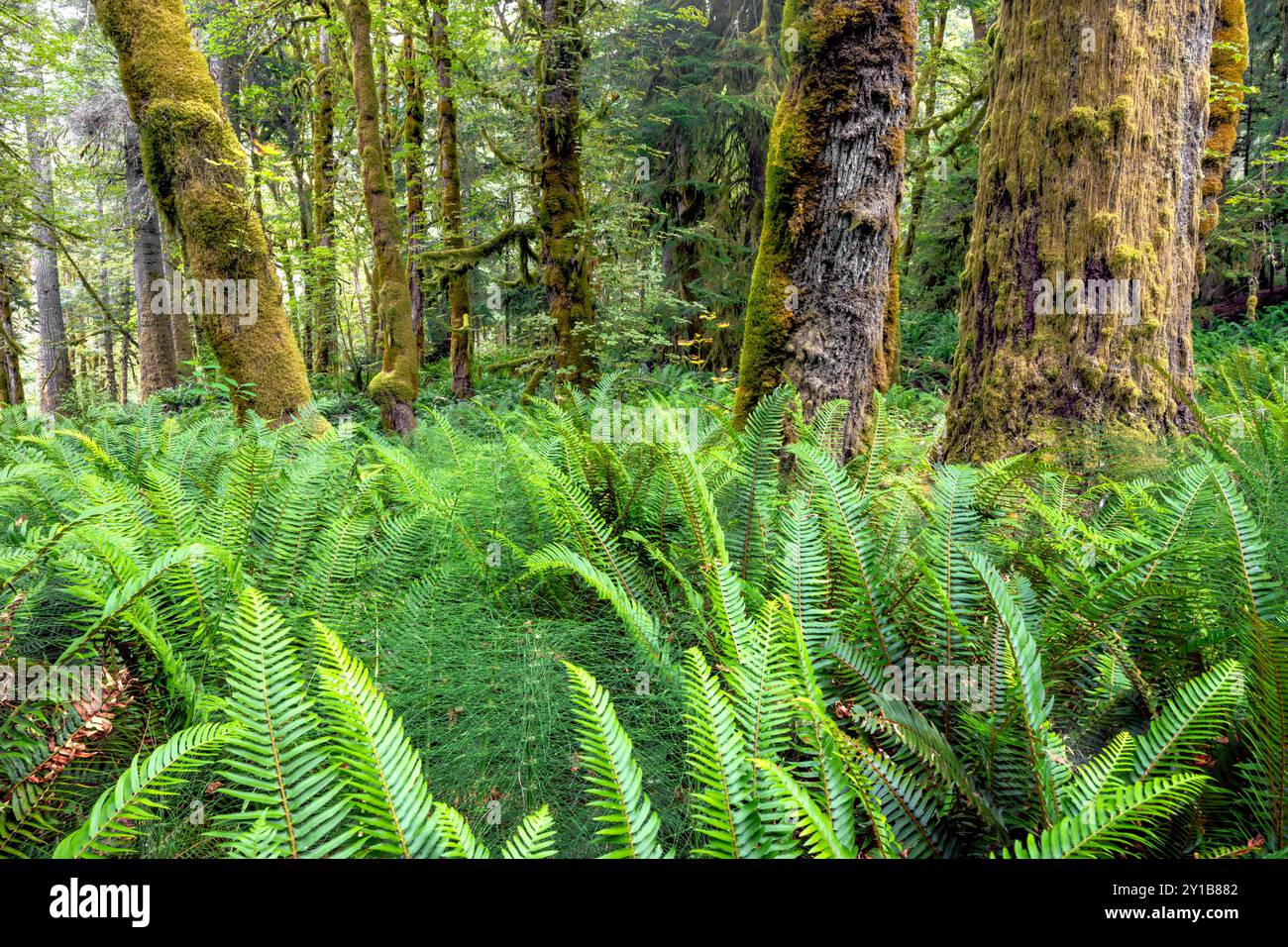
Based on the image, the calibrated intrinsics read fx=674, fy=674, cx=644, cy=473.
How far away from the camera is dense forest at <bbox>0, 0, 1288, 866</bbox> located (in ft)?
4.04

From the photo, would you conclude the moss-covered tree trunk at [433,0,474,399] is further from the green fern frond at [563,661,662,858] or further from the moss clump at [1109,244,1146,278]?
the green fern frond at [563,661,662,858]

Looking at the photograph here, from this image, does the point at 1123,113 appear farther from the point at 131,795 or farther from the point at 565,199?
the point at 565,199

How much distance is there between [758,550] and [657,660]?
2.11 feet

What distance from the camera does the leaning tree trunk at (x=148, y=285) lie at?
33.2 ft

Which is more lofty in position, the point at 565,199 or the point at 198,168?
the point at 565,199

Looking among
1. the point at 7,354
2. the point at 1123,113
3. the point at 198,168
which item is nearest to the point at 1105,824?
the point at 1123,113

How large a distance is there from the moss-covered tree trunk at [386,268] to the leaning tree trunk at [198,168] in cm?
192

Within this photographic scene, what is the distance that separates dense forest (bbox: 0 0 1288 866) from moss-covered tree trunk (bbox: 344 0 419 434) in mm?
45

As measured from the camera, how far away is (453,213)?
31.9 feet

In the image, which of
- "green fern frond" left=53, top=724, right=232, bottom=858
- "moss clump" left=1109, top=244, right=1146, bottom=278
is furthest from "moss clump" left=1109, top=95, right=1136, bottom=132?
"green fern frond" left=53, top=724, right=232, bottom=858

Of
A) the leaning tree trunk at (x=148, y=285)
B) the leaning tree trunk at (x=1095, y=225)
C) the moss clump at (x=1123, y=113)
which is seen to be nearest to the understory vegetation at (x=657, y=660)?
the leaning tree trunk at (x=1095, y=225)
